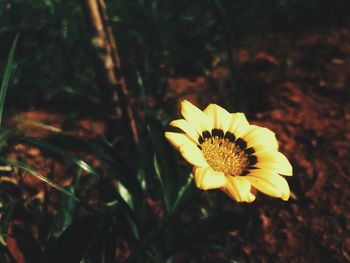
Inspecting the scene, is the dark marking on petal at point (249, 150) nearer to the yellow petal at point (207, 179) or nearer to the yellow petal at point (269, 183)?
the yellow petal at point (269, 183)

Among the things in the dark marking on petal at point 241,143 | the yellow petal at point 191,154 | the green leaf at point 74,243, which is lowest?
the green leaf at point 74,243

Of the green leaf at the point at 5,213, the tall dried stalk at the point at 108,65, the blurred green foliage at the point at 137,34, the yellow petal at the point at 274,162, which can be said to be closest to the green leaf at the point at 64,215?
the green leaf at the point at 5,213

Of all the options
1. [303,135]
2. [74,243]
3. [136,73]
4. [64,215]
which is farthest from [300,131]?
[74,243]

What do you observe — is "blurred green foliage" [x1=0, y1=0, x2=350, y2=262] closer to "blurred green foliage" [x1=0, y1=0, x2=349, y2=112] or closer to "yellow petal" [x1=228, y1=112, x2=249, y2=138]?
"blurred green foliage" [x1=0, y1=0, x2=349, y2=112]

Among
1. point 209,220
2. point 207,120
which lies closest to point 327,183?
point 209,220

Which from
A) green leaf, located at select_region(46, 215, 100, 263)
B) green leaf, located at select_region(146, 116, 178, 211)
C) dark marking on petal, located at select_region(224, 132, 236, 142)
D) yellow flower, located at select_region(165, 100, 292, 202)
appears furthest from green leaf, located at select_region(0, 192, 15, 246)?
dark marking on petal, located at select_region(224, 132, 236, 142)

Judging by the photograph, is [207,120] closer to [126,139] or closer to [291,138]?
[126,139]
